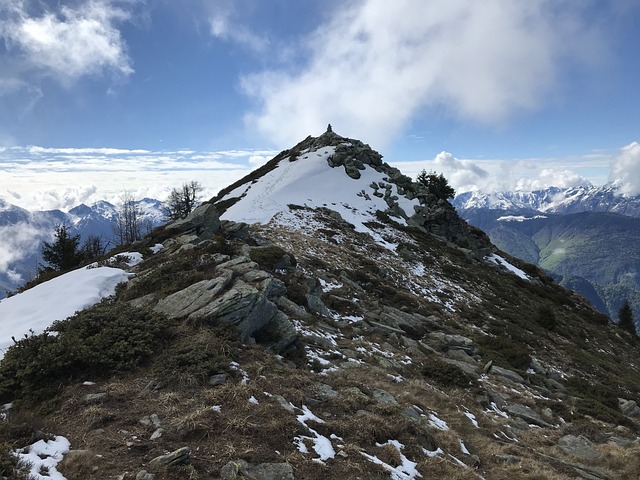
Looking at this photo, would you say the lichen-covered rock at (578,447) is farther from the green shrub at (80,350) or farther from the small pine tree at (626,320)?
the small pine tree at (626,320)

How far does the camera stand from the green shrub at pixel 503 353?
19.2 m

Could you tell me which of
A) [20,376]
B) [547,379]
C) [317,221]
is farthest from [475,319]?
[20,376]

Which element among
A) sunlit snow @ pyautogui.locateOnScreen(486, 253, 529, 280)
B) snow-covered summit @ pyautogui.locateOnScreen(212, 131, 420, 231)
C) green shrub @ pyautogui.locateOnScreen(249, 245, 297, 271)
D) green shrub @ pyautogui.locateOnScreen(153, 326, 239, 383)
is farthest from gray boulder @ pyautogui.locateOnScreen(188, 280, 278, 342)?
sunlit snow @ pyautogui.locateOnScreen(486, 253, 529, 280)

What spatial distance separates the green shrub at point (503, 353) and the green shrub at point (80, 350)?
53.7 feet

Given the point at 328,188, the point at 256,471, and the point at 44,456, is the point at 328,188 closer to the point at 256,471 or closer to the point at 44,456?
the point at 256,471

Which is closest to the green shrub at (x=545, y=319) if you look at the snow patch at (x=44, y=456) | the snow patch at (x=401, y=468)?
the snow patch at (x=401, y=468)

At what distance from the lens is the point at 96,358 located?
32.8 feet

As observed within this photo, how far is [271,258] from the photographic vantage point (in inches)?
827

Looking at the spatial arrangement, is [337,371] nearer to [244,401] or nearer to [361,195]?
[244,401]

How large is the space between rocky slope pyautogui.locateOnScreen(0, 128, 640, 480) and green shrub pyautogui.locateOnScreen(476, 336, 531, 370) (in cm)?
12

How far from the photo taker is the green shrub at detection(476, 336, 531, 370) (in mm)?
19250

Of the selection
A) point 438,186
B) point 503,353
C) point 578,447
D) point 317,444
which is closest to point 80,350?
point 317,444

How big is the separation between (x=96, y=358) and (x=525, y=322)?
29567 millimetres

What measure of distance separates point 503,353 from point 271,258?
14.0 metres
